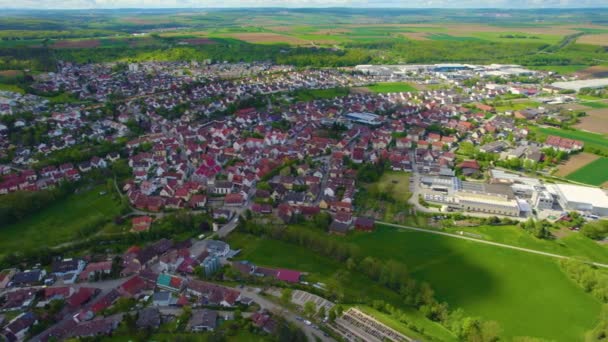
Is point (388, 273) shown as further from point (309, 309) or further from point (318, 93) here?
point (318, 93)

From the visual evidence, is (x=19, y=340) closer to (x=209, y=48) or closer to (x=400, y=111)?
(x=400, y=111)

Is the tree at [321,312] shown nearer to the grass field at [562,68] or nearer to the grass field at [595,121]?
the grass field at [595,121]

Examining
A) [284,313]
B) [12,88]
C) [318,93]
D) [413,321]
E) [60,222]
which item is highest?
[318,93]

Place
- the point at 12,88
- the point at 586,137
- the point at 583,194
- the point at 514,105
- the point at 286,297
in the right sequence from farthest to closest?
1. the point at 514,105
2. the point at 12,88
3. the point at 586,137
4. the point at 583,194
5. the point at 286,297

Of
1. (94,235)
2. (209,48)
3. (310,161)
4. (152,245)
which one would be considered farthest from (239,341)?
(209,48)

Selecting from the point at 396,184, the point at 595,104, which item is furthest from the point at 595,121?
the point at 396,184

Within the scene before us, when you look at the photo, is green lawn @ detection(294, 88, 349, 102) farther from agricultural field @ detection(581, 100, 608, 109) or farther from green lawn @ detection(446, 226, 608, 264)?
green lawn @ detection(446, 226, 608, 264)
